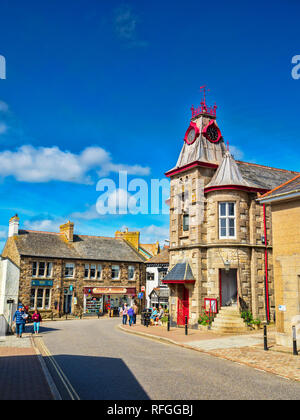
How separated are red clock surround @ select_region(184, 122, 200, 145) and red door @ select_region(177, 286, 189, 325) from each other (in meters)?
10.0

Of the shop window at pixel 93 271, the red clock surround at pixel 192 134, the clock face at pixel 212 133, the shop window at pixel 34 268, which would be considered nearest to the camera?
the red clock surround at pixel 192 134

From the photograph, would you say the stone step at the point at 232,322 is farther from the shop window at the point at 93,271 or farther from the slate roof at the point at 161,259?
the shop window at the point at 93,271

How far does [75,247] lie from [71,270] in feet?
9.74

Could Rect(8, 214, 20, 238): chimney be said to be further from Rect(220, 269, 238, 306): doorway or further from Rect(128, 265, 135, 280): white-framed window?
Rect(220, 269, 238, 306): doorway

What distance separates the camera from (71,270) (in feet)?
130

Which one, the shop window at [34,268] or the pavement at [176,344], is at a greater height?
the shop window at [34,268]

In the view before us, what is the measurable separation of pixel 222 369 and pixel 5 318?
1389 centimetres

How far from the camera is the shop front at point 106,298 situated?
40000mm

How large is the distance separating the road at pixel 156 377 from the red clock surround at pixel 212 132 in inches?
592

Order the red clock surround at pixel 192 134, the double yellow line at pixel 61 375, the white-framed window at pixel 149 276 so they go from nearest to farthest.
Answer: the double yellow line at pixel 61 375 → the red clock surround at pixel 192 134 → the white-framed window at pixel 149 276

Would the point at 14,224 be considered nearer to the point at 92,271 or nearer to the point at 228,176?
the point at 92,271

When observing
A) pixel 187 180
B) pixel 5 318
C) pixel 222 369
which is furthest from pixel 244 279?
pixel 5 318

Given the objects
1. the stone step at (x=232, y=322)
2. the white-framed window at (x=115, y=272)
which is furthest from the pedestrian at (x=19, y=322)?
the white-framed window at (x=115, y=272)

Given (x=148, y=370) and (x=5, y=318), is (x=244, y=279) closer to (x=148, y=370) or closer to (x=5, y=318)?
(x=148, y=370)
